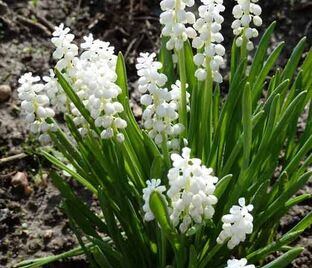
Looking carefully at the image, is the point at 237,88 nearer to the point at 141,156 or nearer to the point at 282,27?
the point at 141,156

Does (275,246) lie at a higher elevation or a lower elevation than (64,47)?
lower

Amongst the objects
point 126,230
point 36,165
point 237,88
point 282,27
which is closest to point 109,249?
point 126,230

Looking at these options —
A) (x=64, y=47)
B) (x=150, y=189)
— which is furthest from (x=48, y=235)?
(x=150, y=189)

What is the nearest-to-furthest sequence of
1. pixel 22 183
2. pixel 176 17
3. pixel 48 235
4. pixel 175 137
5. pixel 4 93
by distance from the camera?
pixel 176 17 < pixel 175 137 < pixel 48 235 < pixel 22 183 < pixel 4 93

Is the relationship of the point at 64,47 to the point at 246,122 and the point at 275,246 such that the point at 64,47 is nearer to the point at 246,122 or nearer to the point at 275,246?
the point at 246,122

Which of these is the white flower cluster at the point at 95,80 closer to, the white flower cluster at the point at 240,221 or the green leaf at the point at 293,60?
the white flower cluster at the point at 240,221

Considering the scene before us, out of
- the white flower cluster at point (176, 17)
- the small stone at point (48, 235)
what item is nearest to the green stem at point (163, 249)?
the white flower cluster at point (176, 17)
